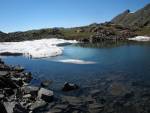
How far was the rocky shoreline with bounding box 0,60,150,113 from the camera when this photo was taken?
23.6 metres

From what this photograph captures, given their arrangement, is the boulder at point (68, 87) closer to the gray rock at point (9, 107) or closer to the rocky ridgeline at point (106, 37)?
the gray rock at point (9, 107)

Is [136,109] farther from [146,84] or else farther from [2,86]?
[2,86]

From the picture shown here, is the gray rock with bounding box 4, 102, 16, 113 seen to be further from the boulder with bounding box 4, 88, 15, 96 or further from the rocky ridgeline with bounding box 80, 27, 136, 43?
the rocky ridgeline with bounding box 80, 27, 136, 43

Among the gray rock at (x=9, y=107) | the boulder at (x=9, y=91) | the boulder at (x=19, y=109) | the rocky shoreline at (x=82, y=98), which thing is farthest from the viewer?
the boulder at (x=9, y=91)

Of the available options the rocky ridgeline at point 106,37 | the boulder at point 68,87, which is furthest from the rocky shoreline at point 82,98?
the rocky ridgeline at point 106,37

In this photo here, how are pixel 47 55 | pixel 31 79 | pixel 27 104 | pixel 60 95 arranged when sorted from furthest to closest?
1. pixel 47 55
2. pixel 31 79
3. pixel 60 95
4. pixel 27 104

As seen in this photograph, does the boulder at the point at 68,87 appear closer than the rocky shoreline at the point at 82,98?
No

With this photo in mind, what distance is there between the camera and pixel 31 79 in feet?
125

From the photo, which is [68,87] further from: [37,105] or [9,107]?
[9,107]

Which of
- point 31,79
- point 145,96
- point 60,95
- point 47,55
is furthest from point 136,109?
point 47,55

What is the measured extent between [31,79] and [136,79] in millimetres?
15393

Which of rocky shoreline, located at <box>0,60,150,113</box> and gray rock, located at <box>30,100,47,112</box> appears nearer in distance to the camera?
rocky shoreline, located at <box>0,60,150,113</box>

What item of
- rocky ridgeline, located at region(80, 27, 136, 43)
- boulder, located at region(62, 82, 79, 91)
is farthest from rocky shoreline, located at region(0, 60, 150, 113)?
rocky ridgeline, located at region(80, 27, 136, 43)

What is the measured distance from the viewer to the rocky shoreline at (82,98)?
23.6 metres
